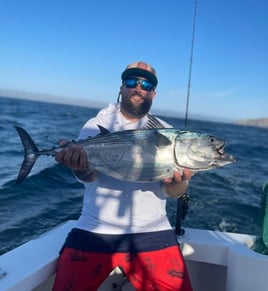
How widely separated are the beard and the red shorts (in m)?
1.08

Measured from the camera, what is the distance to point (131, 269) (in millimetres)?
2619

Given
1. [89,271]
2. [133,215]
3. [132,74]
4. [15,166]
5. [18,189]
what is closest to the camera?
[89,271]

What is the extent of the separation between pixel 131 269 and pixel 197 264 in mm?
829

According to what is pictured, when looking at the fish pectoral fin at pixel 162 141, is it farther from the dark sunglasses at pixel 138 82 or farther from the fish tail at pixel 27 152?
the fish tail at pixel 27 152

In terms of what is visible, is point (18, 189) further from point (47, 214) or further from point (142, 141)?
point (142, 141)

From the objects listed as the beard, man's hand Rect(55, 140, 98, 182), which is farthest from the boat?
the beard

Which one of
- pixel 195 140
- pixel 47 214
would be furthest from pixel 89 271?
pixel 47 214

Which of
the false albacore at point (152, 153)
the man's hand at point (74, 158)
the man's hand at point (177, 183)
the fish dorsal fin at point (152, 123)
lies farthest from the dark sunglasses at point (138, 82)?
the man's hand at point (177, 183)

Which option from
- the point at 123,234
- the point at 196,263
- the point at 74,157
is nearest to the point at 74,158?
the point at 74,157

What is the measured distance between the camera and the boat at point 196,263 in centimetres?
241

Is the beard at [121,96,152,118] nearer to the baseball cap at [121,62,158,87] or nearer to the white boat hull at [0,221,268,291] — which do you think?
the baseball cap at [121,62,158,87]

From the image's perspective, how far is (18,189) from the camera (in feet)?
25.7

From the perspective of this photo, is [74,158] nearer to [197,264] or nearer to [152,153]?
[152,153]

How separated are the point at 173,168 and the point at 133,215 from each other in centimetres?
50
